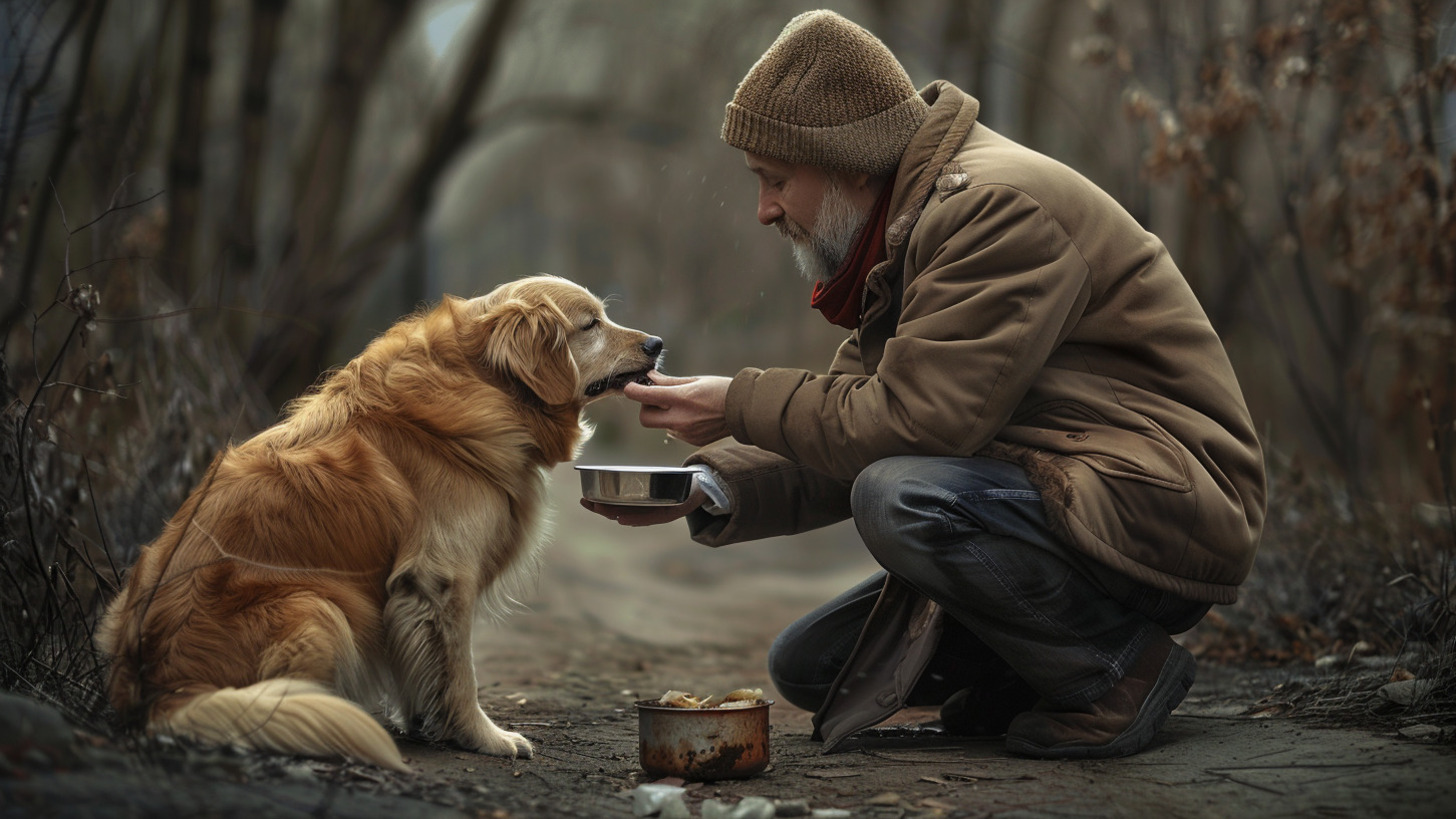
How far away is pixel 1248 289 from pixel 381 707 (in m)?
6.29

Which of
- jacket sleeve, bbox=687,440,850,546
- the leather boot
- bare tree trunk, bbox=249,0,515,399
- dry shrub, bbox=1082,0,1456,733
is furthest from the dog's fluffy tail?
bare tree trunk, bbox=249,0,515,399

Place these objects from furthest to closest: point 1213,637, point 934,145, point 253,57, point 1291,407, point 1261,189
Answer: point 1291,407 < point 1261,189 < point 253,57 < point 1213,637 < point 934,145

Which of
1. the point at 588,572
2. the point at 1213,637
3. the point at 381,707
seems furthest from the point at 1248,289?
the point at 381,707

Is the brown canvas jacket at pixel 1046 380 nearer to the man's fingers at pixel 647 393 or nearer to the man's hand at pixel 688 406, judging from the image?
the man's hand at pixel 688 406

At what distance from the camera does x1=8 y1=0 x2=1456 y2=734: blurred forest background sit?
3.75 meters

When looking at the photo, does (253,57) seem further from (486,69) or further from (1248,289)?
(1248,289)

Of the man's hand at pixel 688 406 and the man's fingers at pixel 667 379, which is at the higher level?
the man's fingers at pixel 667 379

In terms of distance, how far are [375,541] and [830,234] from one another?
146cm

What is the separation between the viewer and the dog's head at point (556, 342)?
3.26 m

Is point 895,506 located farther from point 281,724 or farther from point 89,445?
point 89,445

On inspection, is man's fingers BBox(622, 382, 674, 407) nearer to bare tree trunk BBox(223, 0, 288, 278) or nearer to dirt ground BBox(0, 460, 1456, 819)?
dirt ground BBox(0, 460, 1456, 819)

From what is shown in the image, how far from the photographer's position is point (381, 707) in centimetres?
328

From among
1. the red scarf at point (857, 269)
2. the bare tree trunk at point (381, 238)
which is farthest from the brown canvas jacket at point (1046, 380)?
the bare tree trunk at point (381, 238)

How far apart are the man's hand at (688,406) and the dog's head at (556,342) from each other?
27cm
